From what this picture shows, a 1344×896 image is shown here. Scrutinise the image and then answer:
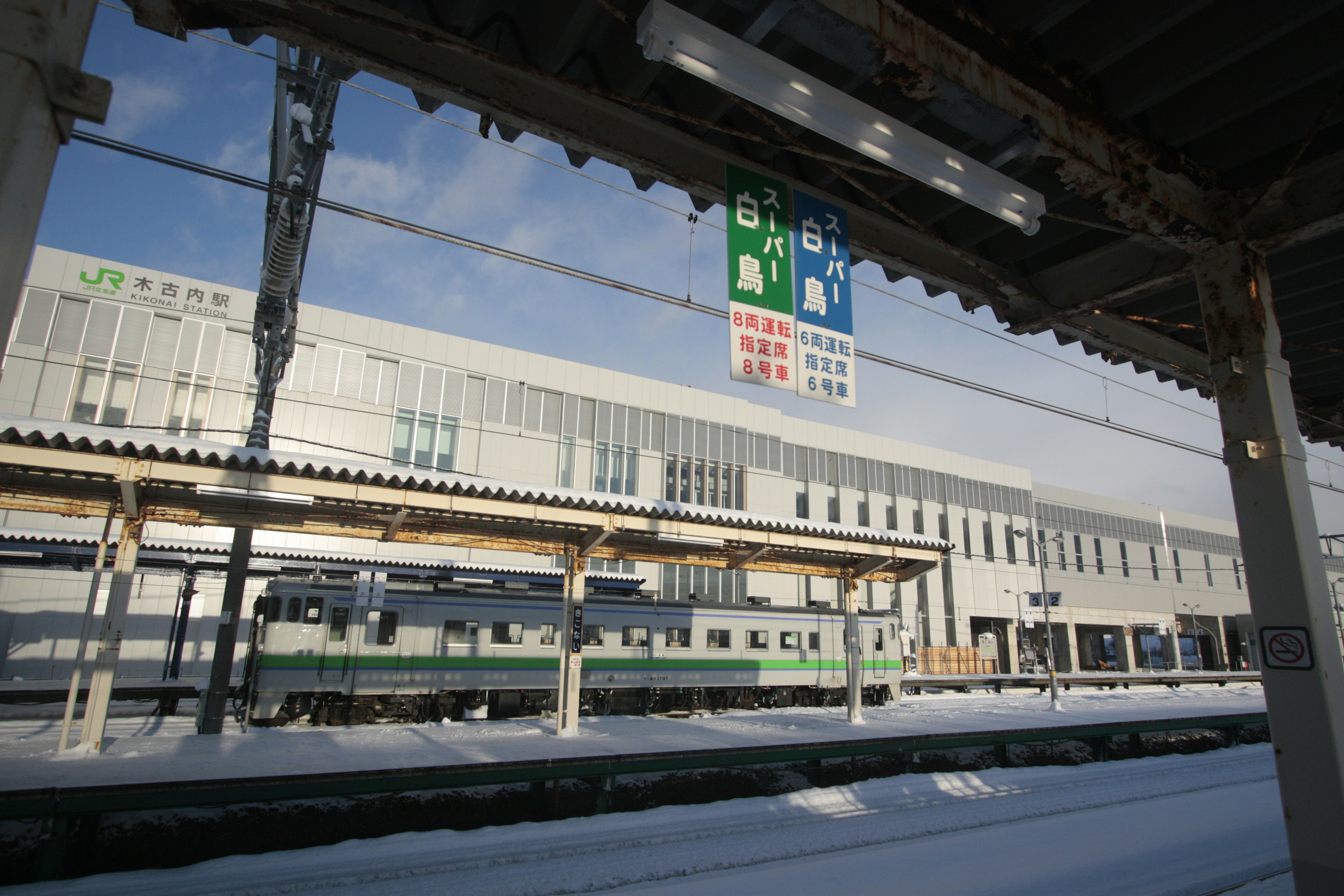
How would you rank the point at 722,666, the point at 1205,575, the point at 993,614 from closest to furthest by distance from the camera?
the point at 722,666
the point at 993,614
the point at 1205,575

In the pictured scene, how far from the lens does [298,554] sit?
24953 mm

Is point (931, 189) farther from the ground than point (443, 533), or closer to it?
farther from the ground

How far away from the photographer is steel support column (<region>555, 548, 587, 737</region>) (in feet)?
45.9

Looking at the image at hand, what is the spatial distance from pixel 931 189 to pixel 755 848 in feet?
21.3

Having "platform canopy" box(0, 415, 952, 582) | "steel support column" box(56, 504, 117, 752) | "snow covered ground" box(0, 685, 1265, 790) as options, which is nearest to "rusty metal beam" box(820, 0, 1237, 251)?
"snow covered ground" box(0, 685, 1265, 790)

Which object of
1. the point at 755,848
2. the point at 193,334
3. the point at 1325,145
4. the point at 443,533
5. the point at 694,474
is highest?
the point at 193,334

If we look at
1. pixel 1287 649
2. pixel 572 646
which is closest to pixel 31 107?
pixel 1287 649

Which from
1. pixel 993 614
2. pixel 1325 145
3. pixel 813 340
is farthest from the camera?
pixel 993 614

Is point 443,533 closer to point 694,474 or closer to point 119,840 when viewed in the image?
point 119,840

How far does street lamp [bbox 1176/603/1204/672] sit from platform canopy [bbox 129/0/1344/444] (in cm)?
5741

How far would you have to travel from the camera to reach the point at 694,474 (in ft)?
120

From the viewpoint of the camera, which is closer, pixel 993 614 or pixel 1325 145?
pixel 1325 145

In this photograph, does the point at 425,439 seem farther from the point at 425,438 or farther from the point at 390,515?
the point at 390,515

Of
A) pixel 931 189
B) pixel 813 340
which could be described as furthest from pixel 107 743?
pixel 931 189
